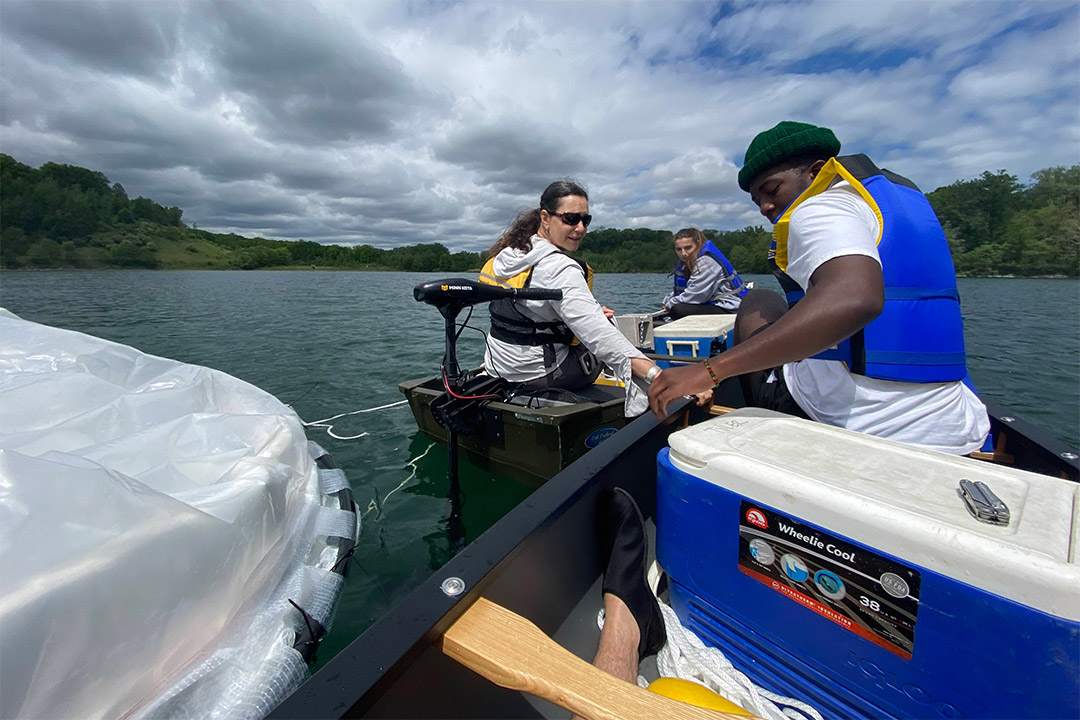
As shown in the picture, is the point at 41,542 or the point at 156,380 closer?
the point at 41,542

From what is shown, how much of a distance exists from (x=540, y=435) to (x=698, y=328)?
2.52 metres

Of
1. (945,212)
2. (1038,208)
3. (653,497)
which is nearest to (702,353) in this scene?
(653,497)

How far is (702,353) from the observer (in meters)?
4.35

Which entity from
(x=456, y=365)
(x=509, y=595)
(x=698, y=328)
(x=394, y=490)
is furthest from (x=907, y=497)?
(x=698, y=328)

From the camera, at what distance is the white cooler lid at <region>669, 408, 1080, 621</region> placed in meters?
0.76

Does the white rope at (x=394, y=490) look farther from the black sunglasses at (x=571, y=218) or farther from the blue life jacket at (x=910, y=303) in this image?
the blue life jacket at (x=910, y=303)

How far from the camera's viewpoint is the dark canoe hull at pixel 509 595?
77cm

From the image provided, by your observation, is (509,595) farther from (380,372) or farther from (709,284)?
(709,284)

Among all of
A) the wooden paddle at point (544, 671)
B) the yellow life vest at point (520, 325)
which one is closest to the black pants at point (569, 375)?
the yellow life vest at point (520, 325)

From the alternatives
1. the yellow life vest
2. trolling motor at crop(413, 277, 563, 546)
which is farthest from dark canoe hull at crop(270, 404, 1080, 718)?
the yellow life vest

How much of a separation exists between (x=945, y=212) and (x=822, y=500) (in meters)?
64.7

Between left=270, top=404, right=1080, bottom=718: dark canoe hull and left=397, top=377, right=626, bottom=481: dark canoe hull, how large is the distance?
34.1 inches

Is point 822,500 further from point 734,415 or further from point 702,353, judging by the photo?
point 702,353

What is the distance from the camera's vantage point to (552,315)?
116 inches
